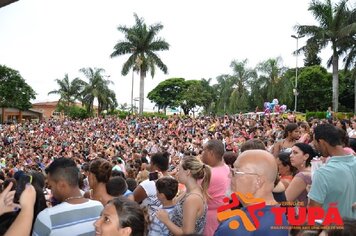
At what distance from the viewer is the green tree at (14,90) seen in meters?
60.4

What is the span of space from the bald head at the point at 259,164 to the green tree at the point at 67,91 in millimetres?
61546

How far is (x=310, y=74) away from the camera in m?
50.7

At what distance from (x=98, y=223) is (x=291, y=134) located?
4.44m

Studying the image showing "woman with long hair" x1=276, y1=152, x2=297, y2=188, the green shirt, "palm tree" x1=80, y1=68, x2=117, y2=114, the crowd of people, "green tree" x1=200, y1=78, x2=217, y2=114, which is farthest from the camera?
"green tree" x1=200, y1=78, x2=217, y2=114

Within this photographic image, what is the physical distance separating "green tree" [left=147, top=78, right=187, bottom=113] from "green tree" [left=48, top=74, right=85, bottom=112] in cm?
1870

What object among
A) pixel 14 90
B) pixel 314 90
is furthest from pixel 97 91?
pixel 314 90

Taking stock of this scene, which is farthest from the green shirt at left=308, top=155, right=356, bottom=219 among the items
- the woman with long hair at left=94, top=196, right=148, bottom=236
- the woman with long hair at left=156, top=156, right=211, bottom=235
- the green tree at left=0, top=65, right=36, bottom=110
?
the green tree at left=0, top=65, right=36, bottom=110

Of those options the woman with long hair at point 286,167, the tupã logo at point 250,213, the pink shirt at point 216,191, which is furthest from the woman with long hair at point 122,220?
the woman with long hair at point 286,167

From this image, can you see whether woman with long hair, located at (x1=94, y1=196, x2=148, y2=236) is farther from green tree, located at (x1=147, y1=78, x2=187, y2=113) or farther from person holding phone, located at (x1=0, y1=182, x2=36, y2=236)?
green tree, located at (x1=147, y1=78, x2=187, y2=113)

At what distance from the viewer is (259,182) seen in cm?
240

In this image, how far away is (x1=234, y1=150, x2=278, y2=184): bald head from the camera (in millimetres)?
2424

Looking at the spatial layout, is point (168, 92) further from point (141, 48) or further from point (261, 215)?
point (261, 215)

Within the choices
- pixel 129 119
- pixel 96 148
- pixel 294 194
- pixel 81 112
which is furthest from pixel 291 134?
pixel 81 112

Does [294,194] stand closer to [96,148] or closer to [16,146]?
[96,148]
